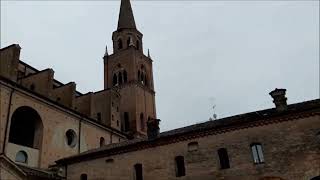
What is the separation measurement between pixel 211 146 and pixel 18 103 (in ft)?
44.3

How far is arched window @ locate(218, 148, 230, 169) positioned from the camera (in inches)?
818

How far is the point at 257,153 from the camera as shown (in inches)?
795

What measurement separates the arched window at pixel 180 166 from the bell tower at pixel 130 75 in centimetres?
2055

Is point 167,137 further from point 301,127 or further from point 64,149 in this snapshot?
point 64,149

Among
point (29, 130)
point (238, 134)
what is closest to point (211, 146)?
point (238, 134)

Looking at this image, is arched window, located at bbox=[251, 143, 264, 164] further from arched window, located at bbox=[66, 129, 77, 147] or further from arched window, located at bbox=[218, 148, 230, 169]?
arched window, located at bbox=[66, 129, 77, 147]

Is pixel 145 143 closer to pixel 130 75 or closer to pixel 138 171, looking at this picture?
pixel 138 171

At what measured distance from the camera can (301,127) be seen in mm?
19438

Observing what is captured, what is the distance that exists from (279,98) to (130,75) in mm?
27594

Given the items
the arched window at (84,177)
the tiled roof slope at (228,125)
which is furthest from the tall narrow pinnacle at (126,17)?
the arched window at (84,177)

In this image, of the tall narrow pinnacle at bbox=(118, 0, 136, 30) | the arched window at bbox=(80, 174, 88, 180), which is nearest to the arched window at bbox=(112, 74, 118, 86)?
the tall narrow pinnacle at bbox=(118, 0, 136, 30)

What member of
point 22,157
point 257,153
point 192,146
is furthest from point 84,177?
point 257,153

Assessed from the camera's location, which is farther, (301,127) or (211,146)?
(211,146)

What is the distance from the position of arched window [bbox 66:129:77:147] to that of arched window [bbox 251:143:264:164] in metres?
15.4
